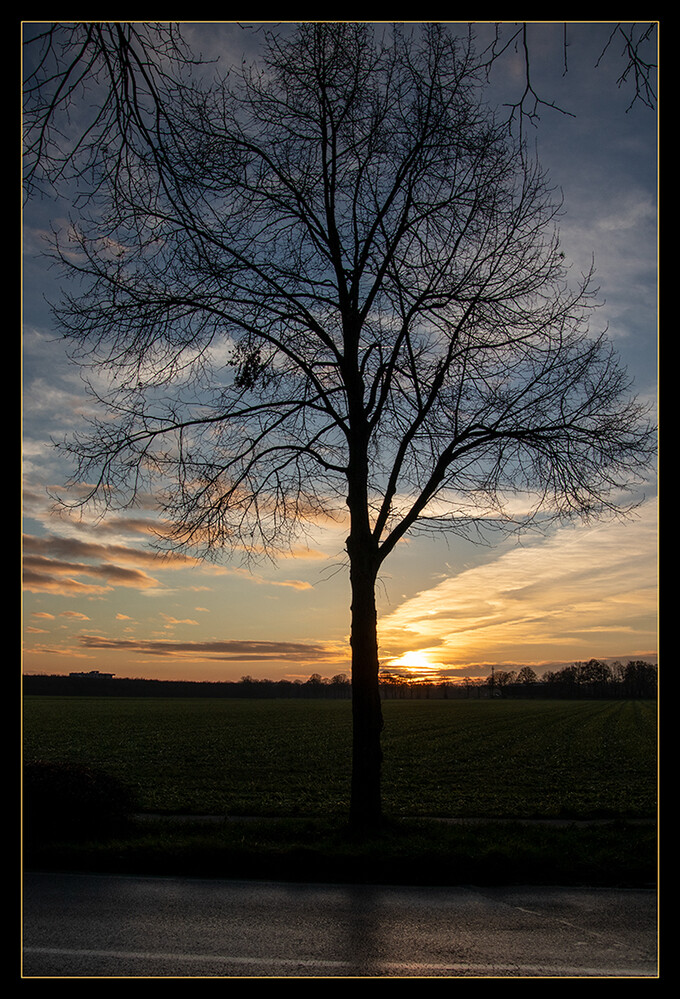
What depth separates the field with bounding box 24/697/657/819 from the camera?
14391 millimetres

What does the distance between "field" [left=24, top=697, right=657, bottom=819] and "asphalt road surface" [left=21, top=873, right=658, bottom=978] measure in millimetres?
4229

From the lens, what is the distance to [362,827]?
926 centimetres

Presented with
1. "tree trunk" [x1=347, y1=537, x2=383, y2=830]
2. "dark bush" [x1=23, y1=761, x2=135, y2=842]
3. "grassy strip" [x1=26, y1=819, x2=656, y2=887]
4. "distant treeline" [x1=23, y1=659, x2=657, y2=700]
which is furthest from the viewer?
"distant treeline" [x1=23, y1=659, x2=657, y2=700]

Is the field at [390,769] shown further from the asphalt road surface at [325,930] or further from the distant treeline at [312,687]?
the distant treeline at [312,687]

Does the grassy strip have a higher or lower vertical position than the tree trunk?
lower

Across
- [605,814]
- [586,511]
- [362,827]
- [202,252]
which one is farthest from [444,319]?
[605,814]

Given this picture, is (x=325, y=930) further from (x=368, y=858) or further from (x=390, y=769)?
(x=390, y=769)

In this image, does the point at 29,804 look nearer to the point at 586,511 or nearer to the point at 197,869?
the point at 197,869

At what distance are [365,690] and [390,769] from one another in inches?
546

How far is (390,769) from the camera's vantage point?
22.3 meters

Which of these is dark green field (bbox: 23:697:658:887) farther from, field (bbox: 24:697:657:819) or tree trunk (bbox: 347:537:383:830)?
tree trunk (bbox: 347:537:383:830)

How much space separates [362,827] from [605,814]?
6.59 meters

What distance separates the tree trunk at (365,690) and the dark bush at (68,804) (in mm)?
3033

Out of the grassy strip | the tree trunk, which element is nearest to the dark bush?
the grassy strip
